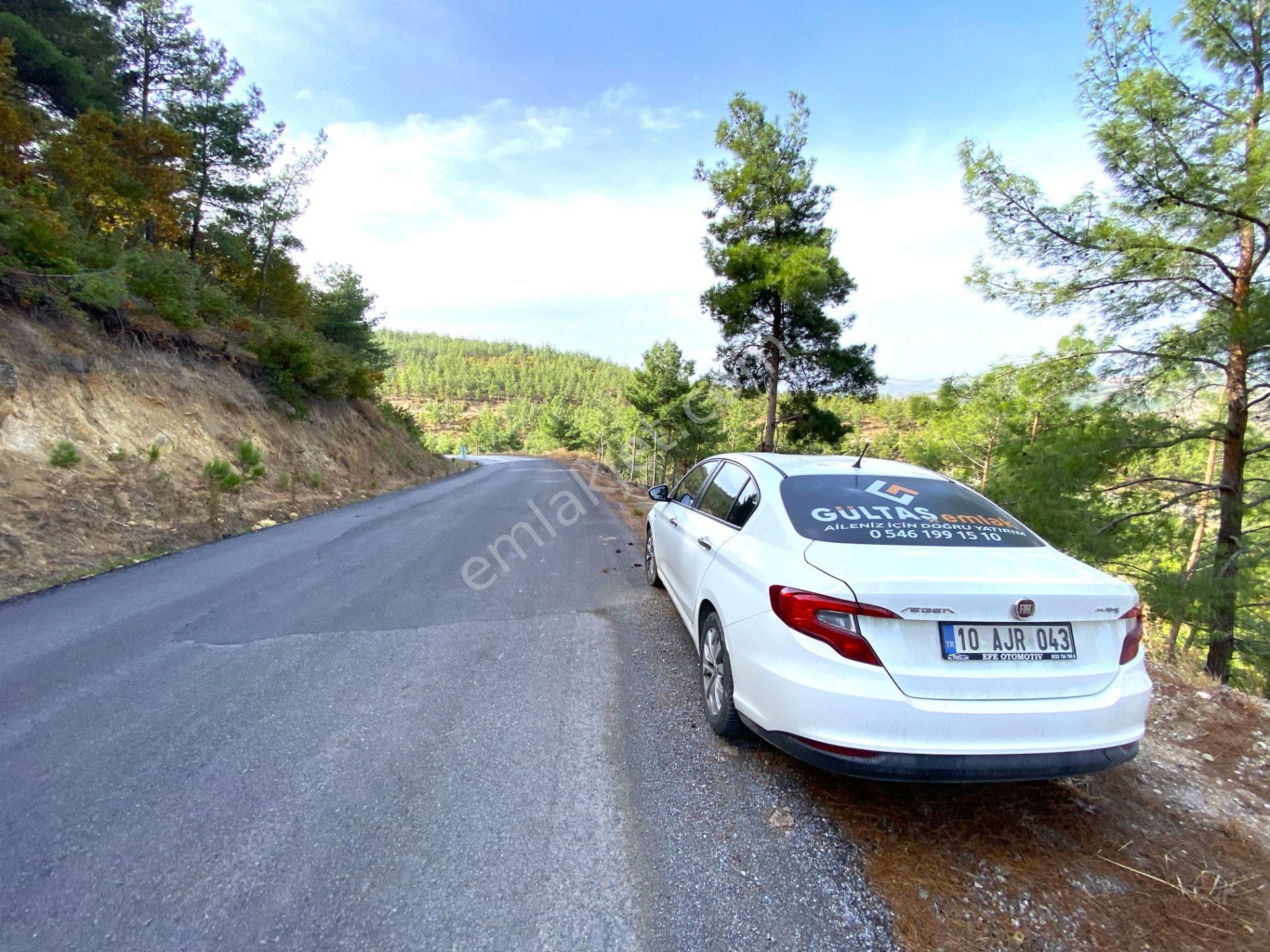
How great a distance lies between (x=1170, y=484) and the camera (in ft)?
22.9

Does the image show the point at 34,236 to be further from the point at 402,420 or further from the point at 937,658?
the point at 402,420

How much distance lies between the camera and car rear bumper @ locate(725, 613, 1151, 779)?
1975 millimetres

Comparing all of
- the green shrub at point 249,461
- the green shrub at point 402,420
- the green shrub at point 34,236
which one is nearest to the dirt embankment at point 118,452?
the green shrub at point 249,461

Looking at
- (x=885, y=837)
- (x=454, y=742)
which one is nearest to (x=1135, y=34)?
(x=885, y=837)

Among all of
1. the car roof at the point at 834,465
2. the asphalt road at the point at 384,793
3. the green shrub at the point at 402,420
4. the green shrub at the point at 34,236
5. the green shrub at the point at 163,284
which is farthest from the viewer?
the green shrub at the point at 402,420

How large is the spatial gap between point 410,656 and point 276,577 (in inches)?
110

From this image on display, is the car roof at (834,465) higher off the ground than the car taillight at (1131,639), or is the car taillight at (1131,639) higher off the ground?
the car roof at (834,465)

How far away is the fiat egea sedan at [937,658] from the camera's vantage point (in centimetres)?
199

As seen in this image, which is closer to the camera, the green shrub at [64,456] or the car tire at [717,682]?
the car tire at [717,682]

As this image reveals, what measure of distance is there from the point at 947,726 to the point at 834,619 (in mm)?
536

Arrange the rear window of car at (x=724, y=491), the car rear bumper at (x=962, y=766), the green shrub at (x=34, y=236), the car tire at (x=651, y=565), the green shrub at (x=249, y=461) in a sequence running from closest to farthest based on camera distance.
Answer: the car rear bumper at (x=962, y=766) → the rear window of car at (x=724, y=491) → the car tire at (x=651, y=565) → the green shrub at (x=34, y=236) → the green shrub at (x=249, y=461)

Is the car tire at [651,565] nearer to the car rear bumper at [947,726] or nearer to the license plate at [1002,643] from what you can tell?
the car rear bumper at [947,726]

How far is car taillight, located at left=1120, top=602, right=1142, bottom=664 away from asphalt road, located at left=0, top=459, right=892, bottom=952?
1.41 metres

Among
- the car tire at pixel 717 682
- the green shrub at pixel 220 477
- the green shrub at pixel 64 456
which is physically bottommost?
the car tire at pixel 717 682
